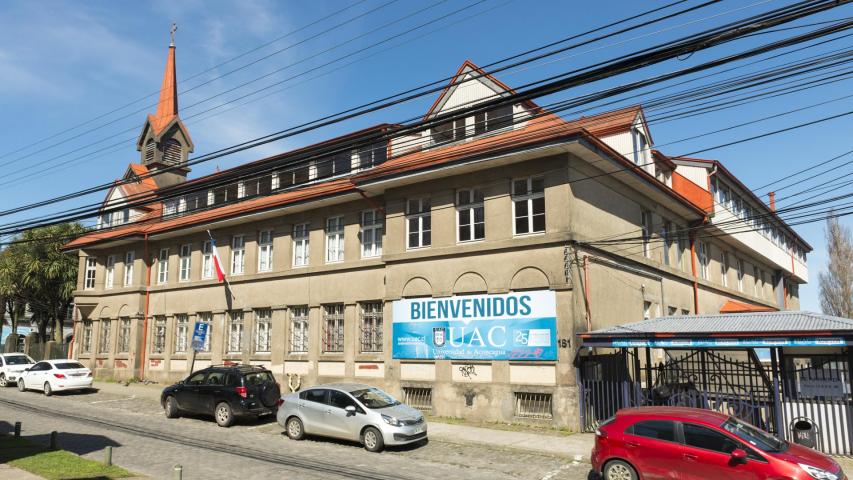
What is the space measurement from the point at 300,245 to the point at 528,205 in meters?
11.4

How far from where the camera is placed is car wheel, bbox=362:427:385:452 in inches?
580

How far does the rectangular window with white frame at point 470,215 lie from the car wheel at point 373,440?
7753 millimetres

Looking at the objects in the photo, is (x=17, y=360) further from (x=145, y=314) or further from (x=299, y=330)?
(x=299, y=330)

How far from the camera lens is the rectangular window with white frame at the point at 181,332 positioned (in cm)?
3069

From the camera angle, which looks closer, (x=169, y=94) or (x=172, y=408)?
(x=172, y=408)

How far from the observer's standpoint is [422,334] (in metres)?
20.9

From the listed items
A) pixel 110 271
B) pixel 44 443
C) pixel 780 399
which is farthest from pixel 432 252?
pixel 110 271

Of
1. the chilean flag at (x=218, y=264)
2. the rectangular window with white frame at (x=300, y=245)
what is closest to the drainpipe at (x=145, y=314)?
the chilean flag at (x=218, y=264)

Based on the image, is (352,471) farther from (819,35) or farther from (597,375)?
(819,35)

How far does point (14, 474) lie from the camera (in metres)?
11.0

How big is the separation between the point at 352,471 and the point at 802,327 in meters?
10.9

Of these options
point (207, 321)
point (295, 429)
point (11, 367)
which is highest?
point (207, 321)

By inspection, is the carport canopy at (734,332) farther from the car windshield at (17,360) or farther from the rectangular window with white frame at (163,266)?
the car windshield at (17,360)

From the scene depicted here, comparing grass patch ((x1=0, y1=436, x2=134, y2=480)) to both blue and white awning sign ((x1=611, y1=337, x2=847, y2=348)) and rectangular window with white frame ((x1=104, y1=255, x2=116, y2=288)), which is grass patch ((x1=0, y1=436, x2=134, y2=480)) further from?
rectangular window with white frame ((x1=104, y1=255, x2=116, y2=288))
